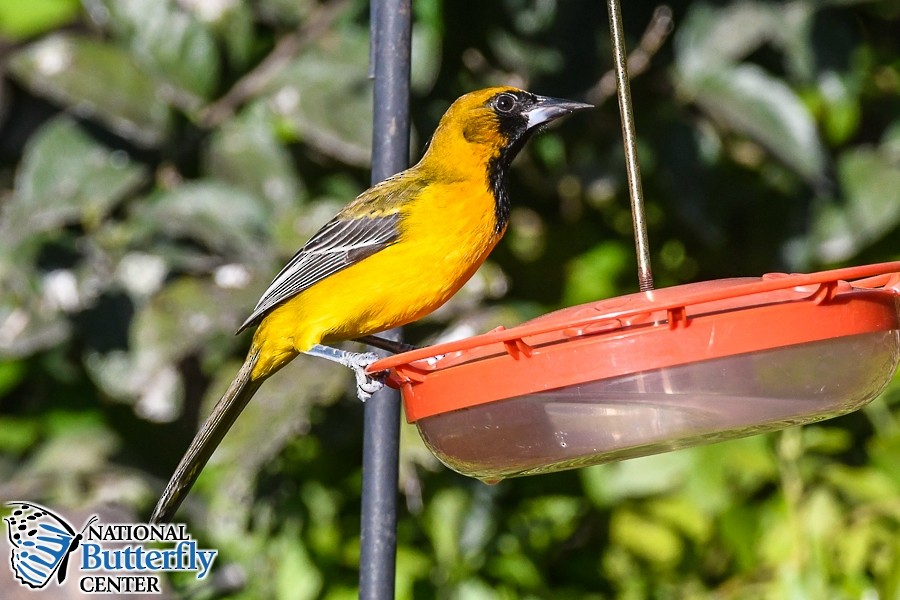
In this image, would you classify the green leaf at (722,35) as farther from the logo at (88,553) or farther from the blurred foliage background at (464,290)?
the logo at (88,553)

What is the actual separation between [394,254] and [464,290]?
23.9 inches

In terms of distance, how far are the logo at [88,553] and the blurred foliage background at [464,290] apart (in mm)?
95

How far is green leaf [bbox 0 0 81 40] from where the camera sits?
419cm

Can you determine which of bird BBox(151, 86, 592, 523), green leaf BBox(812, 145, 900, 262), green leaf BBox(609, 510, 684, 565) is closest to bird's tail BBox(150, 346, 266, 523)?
bird BBox(151, 86, 592, 523)

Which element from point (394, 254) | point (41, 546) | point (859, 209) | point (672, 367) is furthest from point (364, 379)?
point (859, 209)

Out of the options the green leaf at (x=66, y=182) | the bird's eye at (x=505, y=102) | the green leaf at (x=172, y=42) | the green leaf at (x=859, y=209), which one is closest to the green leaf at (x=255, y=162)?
the green leaf at (x=172, y=42)

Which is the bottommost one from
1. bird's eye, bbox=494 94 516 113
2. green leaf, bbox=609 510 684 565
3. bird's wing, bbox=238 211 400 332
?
green leaf, bbox=609 510 684 565

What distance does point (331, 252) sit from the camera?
3268 millimetres

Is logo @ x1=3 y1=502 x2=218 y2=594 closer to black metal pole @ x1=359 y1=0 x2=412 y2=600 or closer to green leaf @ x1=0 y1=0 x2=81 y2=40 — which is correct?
black metal pole @ x1=359 y1=0 x2=412 y2=600

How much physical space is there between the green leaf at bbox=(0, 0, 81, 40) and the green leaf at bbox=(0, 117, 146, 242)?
0.53m

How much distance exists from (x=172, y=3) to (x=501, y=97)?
108cm

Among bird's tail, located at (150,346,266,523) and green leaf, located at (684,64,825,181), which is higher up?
green leaf, located at (684,64,825,181)

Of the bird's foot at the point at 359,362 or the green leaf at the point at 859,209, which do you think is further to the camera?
the green leaf at the point at 859,209

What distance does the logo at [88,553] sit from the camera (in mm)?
3703
